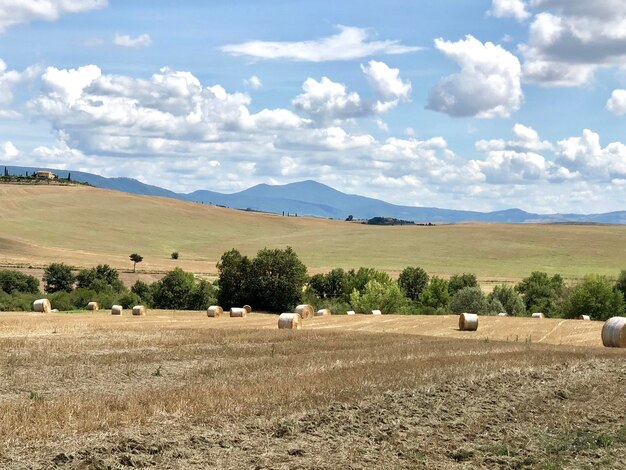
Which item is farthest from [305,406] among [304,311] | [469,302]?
[469,302]

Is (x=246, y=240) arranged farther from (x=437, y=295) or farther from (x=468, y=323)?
(x=468, y=323)

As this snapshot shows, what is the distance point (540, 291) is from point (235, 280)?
36586 mm

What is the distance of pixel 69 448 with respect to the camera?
11883 mm

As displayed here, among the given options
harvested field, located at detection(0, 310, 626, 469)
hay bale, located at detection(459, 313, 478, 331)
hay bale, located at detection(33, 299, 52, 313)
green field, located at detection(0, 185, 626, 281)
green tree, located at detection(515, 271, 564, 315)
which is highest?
green field, located at detection(0, 185, 626, 281)

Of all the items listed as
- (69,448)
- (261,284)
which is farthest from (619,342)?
(261,284)

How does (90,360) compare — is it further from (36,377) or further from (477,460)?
(477,460)

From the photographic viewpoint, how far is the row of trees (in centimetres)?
7656

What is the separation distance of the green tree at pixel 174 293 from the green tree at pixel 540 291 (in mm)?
37421

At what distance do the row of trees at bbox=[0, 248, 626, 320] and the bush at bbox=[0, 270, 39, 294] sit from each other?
0.36 ft

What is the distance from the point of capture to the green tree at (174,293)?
286 feet

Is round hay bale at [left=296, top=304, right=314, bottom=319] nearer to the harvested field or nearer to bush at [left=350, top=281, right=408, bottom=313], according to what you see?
the harvested field

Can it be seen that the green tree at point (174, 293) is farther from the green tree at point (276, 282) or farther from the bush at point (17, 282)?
the bush at point (17, 282)

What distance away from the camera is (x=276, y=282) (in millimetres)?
78438

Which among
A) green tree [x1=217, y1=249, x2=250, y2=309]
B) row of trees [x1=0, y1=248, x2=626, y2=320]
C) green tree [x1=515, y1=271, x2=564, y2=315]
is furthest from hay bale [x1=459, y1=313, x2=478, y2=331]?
green tree [x1=515, y1=271, x2=564, y2=315]
